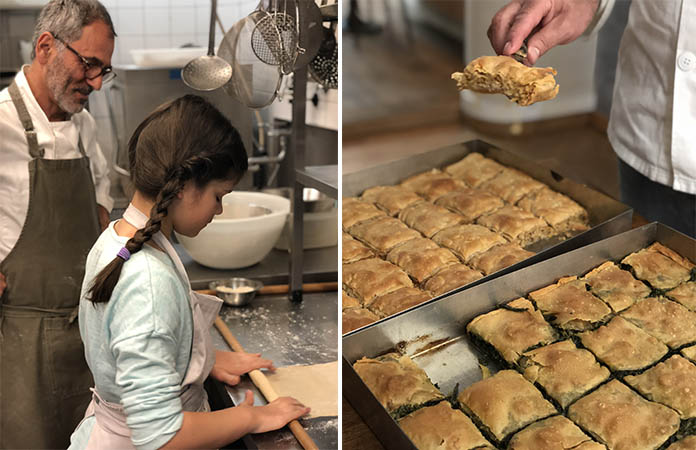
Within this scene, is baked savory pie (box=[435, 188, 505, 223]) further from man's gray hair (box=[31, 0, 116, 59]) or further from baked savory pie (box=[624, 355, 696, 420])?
man's gray hair (box=[31, 0, 116, 59])

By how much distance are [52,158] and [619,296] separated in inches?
37.6

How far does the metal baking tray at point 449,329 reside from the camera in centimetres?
103

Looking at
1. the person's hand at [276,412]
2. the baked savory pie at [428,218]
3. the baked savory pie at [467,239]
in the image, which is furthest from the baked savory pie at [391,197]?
the person's hand at [276,412]

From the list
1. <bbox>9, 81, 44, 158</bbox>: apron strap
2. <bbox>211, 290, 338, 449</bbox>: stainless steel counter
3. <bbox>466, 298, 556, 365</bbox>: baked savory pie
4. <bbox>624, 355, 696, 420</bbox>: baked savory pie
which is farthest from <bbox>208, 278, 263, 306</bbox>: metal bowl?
<bbox>624, 355, 696, 420</bbox>: baked savory pie

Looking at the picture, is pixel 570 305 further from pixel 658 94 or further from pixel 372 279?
pixel 658 94

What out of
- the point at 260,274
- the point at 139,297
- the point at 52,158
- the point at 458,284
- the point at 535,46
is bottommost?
the point at 458,284

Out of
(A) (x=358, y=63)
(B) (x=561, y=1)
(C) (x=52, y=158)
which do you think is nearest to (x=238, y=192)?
(C) (x=52, y=158)

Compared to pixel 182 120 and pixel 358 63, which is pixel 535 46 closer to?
pixel 182 120

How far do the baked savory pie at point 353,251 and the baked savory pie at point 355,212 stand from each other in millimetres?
68

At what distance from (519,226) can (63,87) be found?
1.03 metres

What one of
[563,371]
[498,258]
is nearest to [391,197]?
[498,258]

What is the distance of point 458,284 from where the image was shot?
1.29 metres

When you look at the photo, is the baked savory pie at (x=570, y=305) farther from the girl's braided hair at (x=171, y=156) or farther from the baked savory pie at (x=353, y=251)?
the girl's braided hair at (x=171, y=156)

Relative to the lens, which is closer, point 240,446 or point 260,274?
point 240,446
